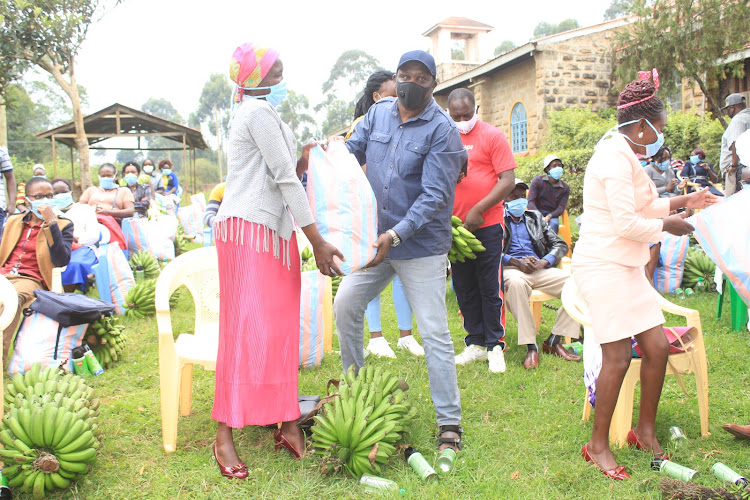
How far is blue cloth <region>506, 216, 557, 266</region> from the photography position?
5.89m

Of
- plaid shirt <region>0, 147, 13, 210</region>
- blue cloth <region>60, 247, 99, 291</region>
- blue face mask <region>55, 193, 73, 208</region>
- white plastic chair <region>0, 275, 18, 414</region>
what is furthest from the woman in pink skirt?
plaid shirt <region>0, 147, 13, 210</region>

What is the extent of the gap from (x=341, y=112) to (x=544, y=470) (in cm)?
7421

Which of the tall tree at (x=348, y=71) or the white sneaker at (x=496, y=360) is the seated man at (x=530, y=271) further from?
the tall tree at (x=348, y=71)

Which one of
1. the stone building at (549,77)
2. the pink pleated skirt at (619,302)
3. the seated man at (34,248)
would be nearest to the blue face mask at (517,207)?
the pink pleated skirt at (619,302)

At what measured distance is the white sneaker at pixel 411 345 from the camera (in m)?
5.57

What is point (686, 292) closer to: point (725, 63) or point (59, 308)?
point (59, 308)

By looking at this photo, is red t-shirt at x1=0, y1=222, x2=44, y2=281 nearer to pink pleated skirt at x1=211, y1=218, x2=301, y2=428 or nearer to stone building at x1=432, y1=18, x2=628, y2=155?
pink pleated skirt at x1=211, y1=218, x2=301, y2=428

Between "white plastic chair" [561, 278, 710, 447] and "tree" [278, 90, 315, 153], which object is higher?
"tree" [278, 90, 315, 153]

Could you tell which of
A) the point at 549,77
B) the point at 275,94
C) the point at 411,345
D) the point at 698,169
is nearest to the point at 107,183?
the point at 411,345

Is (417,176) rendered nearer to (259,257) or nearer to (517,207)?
(259,257)

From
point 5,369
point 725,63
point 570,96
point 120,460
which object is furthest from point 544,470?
point 570,96

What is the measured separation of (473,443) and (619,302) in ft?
4.04

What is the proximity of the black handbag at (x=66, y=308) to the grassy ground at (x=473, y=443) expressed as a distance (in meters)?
0.55

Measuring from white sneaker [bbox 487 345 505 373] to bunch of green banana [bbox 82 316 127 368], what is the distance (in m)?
3.33
